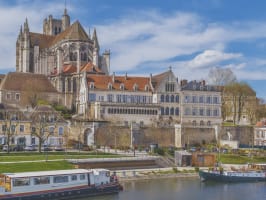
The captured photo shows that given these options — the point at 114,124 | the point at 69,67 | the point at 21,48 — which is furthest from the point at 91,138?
the point at 21,48

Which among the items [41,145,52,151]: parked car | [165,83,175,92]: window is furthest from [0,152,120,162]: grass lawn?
[165,83,175,92]: window

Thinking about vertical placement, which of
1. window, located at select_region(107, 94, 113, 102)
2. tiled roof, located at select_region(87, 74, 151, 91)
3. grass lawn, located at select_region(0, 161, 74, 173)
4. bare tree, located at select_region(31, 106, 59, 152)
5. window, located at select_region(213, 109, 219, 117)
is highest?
tiled roof, located at select_region(87, 74, 151, 91)

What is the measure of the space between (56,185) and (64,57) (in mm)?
59368

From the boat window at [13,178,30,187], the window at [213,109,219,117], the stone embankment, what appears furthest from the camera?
the window at [213,109,219,117]

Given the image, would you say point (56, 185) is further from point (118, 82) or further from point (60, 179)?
point (118, 82)

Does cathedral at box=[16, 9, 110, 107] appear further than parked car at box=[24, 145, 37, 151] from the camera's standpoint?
Yes

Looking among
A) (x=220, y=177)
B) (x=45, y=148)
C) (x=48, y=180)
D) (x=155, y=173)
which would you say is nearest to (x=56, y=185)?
(x=48, y=180)

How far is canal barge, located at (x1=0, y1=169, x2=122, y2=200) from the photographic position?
39.7m

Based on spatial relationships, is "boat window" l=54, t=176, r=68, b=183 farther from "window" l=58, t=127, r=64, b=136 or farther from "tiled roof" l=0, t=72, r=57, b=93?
"tiled roof" l=0, t=72, r=57, b=93

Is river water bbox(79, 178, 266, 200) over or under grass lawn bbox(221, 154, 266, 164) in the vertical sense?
under

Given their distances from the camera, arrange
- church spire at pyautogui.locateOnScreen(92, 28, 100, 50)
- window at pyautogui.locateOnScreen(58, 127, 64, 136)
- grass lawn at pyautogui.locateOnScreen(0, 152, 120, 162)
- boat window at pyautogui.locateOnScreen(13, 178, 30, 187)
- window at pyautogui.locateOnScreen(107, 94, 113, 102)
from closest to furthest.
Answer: boat window at pyautogui.locateOnScreen(13, 178, 30, 187), grass lawn at pyautogui.locateOnScreen(0, 152, 120, 162), window at pyautogui.locateOnScreen(58, 127, 64, 136), window at pyautogui.locateOnScreen(107, 94, 113, 102), church spire at pyautogui.locateOnScreen(92, 28, 100, 50)

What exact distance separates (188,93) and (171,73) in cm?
449

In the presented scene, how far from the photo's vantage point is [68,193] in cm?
4238

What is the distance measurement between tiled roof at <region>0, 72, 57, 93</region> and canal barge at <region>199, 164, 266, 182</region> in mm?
40567
